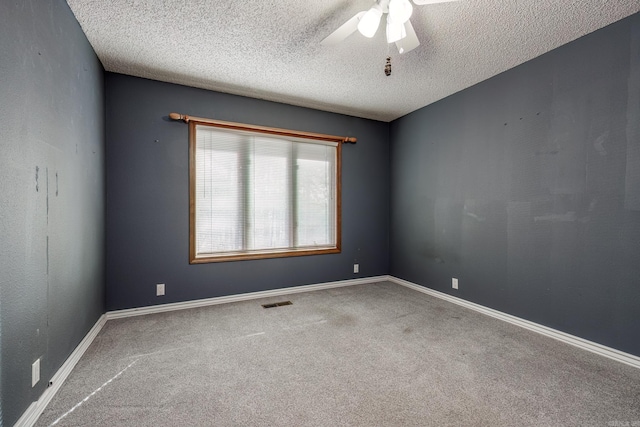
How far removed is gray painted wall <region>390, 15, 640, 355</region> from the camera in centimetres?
215

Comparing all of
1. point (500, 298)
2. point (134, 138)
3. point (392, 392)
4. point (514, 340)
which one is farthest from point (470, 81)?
point (134, 138)

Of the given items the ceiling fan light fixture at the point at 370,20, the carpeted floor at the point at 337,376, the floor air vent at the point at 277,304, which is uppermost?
the ceiling fan light fixture at the point at 370,20

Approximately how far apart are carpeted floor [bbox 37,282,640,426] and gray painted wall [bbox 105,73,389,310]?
0.47m

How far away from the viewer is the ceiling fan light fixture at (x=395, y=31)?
5.92 ft

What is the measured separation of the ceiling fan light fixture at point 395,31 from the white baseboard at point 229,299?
305cm

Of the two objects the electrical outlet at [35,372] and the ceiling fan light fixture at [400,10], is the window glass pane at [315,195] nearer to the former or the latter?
the ceiling fan light fixture at [400,10]

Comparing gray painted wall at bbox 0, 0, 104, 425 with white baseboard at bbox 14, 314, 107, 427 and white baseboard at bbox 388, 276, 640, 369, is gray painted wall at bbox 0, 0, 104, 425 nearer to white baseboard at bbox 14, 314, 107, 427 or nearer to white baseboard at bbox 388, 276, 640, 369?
white baseboard at bbox 14, 314, 107, 427

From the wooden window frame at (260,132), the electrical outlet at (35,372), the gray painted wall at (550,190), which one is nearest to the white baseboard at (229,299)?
the wooden window frame at (260,132)

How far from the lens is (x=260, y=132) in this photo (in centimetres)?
367

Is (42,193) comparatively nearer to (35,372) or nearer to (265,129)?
(35,372)

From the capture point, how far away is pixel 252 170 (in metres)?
3.65

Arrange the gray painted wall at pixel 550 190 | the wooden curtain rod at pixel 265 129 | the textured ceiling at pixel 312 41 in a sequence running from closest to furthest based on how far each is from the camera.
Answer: the textured ceiling at pixel 312 41, the gray painted wall at pixel 550 190, the wooden curtain rod at pixel 265 129

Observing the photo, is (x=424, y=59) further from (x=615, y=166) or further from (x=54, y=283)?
(x=54, y=283)

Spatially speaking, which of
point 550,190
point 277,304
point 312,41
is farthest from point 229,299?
point 550,190
